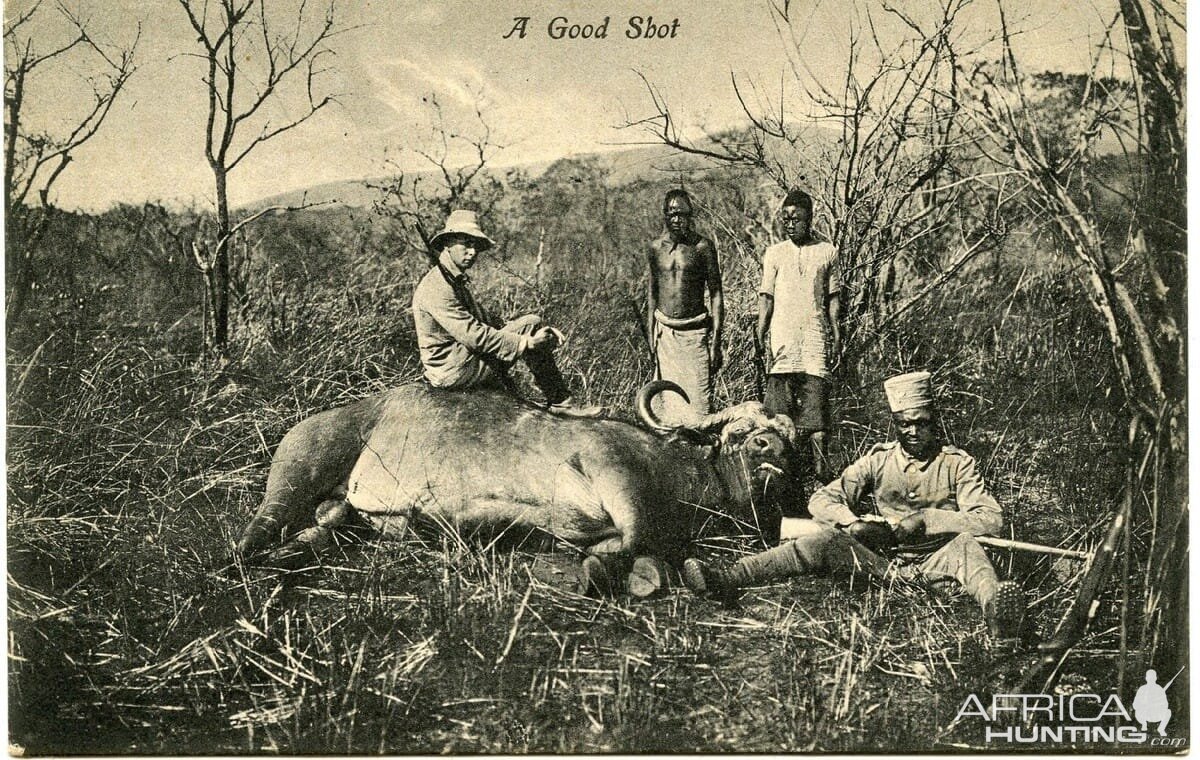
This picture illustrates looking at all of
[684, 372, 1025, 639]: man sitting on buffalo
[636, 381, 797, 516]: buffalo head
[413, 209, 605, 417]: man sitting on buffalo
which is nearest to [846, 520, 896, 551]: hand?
[684, 372, 1025, 639]: man sitting on buffalo

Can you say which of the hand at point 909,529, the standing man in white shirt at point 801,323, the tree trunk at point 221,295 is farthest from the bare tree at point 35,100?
the hand at point 909,529

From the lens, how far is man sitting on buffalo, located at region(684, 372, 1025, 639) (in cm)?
541

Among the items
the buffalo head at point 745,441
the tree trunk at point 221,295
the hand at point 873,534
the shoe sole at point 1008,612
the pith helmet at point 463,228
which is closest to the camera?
the shoe sole at point 1008,612

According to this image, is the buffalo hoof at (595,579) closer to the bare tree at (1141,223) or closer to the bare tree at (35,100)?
the bare tree at (1141,223)

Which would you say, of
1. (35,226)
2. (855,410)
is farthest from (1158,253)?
(35,226)

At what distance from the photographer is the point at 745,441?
18.9ft

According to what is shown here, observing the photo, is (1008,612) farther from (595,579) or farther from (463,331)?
(463,331)

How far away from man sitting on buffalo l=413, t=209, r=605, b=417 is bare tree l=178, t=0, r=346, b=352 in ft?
3.47

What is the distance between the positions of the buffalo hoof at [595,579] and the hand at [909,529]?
1464 millimetres

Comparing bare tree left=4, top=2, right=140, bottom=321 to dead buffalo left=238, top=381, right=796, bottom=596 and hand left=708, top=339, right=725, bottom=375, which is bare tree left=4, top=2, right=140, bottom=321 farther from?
hand left=708, top=339, right=725, bottom=375

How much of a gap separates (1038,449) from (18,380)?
5.38m

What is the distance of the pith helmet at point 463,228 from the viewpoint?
5.79 meters

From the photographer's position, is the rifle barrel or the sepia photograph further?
the rifle barrel

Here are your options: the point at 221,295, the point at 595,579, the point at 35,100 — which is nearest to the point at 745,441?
the point at 595,579
